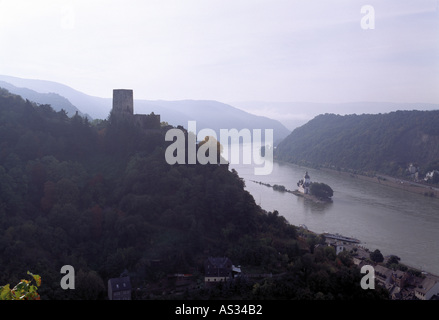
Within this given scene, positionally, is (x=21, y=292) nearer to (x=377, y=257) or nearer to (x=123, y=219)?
(x=123, y=219)

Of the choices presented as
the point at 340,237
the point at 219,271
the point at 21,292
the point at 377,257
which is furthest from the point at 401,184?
the point at 21,292

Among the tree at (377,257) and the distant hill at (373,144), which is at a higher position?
the distant hill at (373,144)

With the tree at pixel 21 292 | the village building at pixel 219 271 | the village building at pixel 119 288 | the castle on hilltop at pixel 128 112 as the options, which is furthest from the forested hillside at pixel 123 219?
the tree at pixel 21 292

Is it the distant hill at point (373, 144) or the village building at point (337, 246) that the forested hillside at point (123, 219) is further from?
the distant hill at point (373, 144)

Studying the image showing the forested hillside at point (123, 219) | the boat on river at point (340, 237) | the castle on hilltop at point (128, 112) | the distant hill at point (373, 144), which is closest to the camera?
the forested hillside at point (123, 219)

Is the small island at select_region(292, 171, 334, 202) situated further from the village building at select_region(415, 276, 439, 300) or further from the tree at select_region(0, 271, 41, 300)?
the tree at select_region(0, 271, 41, 300)

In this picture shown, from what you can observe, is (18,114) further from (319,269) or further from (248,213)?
(319,269)

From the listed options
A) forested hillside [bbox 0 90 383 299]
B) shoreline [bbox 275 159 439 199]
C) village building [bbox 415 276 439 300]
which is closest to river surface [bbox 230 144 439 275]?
shoreline [bbox 275 159 439 199]

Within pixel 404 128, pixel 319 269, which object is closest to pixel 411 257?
pixel 319 269
